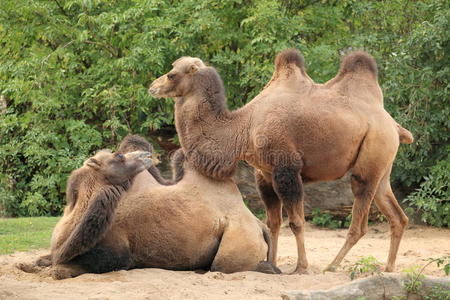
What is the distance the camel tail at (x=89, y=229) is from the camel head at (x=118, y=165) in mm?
239

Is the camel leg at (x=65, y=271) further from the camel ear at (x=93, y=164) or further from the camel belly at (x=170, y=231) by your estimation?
the camel ear at (x=93, y=164)

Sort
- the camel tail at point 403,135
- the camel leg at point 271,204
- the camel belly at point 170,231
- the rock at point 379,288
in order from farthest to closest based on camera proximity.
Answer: the camel tail at point 403,135 < the camel leg at point 271,204 < the camel belly at point 170,231 < the rock at point 379,288

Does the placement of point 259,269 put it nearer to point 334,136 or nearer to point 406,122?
point 334,136

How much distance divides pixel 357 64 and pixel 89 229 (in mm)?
3419

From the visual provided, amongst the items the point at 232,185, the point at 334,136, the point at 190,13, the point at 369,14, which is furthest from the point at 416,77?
the point at 232,185

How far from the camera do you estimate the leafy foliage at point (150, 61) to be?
11.7m

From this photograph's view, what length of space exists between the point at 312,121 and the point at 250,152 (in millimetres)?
649

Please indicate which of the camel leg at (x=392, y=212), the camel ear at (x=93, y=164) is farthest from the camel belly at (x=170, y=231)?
the camel leg at (x=392, y=212)

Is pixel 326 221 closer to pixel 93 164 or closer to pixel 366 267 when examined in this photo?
pixel 366 267

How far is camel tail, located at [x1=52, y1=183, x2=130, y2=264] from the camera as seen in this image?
5793 mm

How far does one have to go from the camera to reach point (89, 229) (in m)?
5.79

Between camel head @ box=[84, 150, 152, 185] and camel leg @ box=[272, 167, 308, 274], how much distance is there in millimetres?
1258

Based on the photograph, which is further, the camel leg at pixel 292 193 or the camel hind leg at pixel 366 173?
the camel hind leg at pixel 366 173

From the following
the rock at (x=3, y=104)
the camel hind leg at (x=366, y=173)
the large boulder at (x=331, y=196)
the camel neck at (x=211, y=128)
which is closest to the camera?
the camel neck at (x=211, y=128)
